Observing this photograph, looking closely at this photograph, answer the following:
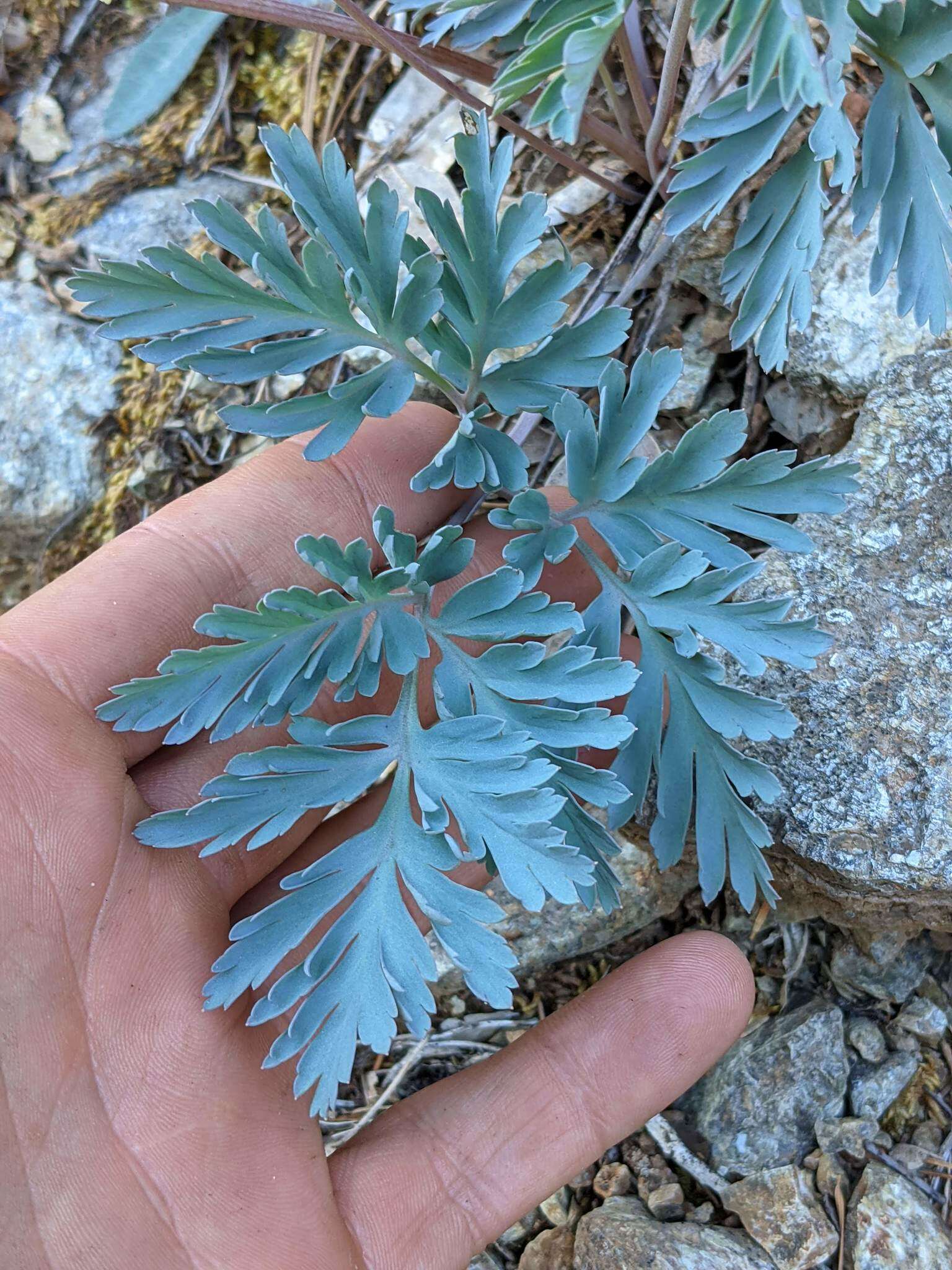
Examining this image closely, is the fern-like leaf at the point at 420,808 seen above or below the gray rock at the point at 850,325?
below

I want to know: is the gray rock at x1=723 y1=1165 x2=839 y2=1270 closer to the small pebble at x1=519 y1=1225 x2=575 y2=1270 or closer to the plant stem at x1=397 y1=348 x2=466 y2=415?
the small pebble at x1=519 y1=1225 x2=575 y2=1270

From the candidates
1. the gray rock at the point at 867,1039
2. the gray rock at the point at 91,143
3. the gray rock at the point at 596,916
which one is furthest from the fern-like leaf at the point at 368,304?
the gray rock at the point at 867,1039

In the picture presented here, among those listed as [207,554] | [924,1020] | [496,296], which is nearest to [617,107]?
[496,296]

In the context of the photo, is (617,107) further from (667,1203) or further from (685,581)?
(667,1203)

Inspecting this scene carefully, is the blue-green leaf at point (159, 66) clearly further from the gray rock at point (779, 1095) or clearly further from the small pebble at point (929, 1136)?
the small pebble at point (929, 1136)

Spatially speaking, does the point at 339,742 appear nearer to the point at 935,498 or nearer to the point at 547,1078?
the point at 547,1078

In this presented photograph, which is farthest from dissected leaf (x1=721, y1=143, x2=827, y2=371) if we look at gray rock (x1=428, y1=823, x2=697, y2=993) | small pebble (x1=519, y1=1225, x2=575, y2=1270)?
small pebble (x1=519, y1=1225, x2=575, y2=1270)
